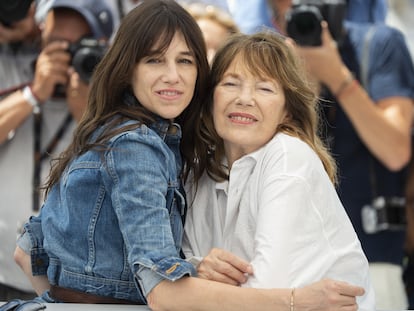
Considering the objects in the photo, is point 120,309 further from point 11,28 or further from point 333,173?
point 11,28

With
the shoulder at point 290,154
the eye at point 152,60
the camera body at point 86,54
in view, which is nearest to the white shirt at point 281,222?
the shoulder at point 290,154

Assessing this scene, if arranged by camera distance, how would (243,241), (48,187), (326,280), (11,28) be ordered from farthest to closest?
(11,28)
(48,187)
(243,241)
(326,280)

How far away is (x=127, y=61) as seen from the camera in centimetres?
229

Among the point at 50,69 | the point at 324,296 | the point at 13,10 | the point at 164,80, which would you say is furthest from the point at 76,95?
the point at 324,296

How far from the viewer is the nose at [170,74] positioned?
7.52ft

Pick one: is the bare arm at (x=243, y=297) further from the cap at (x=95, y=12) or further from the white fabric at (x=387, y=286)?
the cap at (x=95, y=12)

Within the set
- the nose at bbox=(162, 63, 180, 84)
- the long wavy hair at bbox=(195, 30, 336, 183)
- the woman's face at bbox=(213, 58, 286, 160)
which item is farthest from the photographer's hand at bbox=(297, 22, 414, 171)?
the nose at bbox=(162, 63, 180, 84)

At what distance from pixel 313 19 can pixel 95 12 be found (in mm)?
821

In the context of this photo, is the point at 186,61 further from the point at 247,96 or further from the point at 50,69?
the point at 50,69

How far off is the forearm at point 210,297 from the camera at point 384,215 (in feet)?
4.04

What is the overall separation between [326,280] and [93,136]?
680 millimetres

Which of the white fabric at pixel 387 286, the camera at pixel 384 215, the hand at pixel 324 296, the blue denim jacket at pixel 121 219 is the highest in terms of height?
the blue denim jacket at pixel 121 219

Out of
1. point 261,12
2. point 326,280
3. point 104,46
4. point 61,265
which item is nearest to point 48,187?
point 61,265

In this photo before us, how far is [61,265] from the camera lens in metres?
2.25
